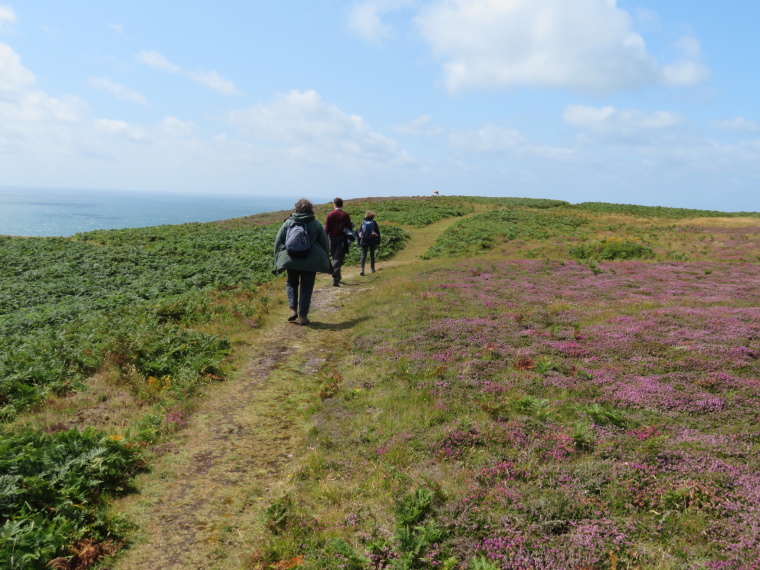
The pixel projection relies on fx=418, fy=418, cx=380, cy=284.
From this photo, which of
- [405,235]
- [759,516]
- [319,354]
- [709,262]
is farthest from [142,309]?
[709,262]

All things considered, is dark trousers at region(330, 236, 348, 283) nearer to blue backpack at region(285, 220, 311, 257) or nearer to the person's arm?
the person's arm

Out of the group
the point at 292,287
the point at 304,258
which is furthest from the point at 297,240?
the point at 292,287

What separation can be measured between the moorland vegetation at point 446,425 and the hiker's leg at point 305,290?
4.23 feet

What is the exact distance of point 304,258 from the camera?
42.4ft

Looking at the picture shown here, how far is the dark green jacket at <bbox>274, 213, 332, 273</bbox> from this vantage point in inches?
508

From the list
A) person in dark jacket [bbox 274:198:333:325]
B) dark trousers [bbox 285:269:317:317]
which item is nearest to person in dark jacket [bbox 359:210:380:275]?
person in dark jacket [bbox 274:198:333:325]

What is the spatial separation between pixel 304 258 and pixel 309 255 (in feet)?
0.59

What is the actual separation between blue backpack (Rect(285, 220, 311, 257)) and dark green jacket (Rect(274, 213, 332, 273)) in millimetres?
→ 127

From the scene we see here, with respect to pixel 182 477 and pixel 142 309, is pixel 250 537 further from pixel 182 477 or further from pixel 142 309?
pixel 142 309

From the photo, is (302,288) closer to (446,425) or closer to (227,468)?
(227,468)

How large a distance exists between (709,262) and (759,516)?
25.0 m

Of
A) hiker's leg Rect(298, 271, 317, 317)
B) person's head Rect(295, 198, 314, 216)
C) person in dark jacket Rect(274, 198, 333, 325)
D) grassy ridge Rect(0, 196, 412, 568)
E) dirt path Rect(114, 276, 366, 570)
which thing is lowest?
dirt path Rect(114, 276, 366, 570)

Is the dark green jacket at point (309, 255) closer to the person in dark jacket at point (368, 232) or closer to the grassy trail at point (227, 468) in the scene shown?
the grassy trail at point (227, 468)

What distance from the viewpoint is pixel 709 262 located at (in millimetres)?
24141
